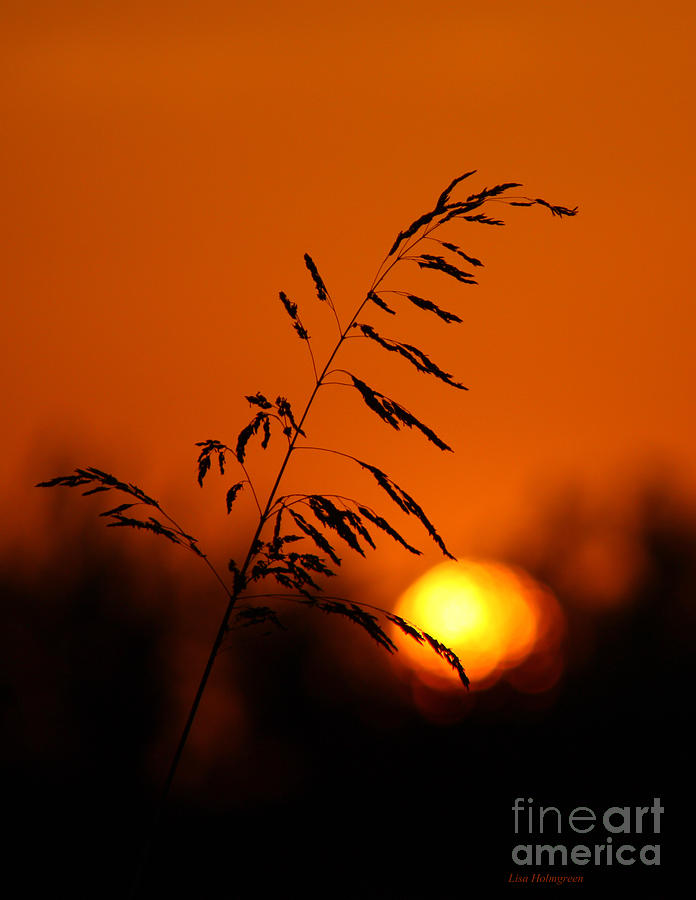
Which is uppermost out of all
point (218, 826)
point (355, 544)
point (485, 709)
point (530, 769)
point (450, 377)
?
point (485, 709)

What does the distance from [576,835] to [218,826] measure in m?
9.92

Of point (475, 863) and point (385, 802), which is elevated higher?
point (385, 802)

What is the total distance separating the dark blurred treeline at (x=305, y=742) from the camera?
19.2 meters

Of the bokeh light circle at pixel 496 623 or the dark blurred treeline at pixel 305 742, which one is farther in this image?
the bokeh light circle at pixel 496 623

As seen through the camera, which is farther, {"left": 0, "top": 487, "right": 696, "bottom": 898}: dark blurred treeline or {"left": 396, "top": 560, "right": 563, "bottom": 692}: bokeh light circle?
{"left": 396, "top": 560, "right": 563, "bottom": 692}: bokeh light circle

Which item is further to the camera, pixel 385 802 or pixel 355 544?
pixel 385 802

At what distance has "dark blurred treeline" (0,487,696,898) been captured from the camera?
19.2 m

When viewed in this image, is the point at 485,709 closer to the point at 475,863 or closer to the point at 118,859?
the point at 475,863

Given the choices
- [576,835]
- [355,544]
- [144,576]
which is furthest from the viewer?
[144,576]

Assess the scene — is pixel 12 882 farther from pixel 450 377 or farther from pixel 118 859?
pixel 450 377

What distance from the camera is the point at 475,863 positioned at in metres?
19.0

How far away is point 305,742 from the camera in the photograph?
25781 millimetres

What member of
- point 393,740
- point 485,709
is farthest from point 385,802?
point 485,709

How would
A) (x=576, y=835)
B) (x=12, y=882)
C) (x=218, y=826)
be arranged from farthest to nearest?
(x=218, y=826) → (x=12, y=882) → (x=576, y=835)
